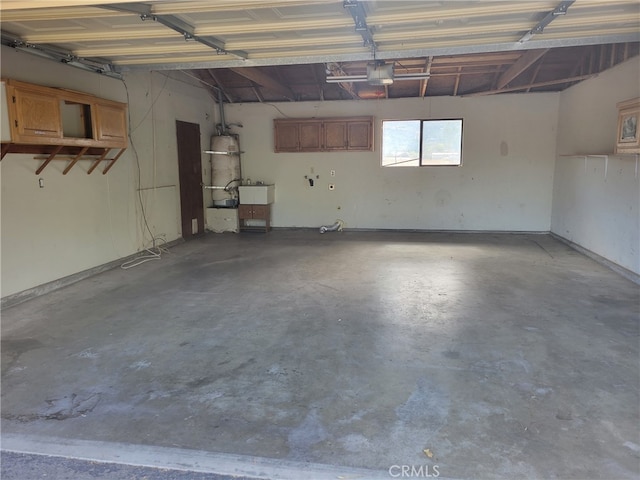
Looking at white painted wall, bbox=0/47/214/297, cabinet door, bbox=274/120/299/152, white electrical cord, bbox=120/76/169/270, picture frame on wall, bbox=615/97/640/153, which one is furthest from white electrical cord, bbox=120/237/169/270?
picture frame on wall, bbox=615/97/640/153

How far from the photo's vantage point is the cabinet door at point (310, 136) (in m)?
9.01

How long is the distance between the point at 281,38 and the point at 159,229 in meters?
4.32

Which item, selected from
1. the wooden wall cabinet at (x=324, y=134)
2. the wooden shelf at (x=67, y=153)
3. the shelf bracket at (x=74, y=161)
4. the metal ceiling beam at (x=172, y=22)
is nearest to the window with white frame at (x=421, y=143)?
the wooden wall cabinet at (x=324, y=134)

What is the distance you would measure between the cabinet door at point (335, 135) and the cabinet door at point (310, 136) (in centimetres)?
15

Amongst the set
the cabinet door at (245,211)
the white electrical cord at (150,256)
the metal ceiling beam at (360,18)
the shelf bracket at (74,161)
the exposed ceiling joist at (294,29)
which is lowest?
the white electrical cord at (150,256)

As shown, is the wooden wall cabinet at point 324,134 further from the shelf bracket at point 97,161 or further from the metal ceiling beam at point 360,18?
the metal ceiling beam at point 360,18

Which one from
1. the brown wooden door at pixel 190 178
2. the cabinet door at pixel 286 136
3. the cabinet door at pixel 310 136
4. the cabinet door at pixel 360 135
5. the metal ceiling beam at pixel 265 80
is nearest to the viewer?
the metal ceiling beam at pixel 265 80

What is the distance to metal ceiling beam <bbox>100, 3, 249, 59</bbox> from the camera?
312cm

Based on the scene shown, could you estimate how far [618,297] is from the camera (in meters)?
4.53

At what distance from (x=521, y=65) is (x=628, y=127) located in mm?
2221

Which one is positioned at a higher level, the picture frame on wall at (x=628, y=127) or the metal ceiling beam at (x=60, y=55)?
the metal ceiling beam at (x=60, y=55)

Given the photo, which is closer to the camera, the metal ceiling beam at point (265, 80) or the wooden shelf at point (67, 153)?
the wooden shelf at point (67, 153)

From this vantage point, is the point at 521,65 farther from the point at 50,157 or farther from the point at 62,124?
the point at 50,157

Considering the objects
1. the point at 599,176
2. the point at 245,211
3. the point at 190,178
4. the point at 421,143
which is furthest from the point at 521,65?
the point at 190,178
